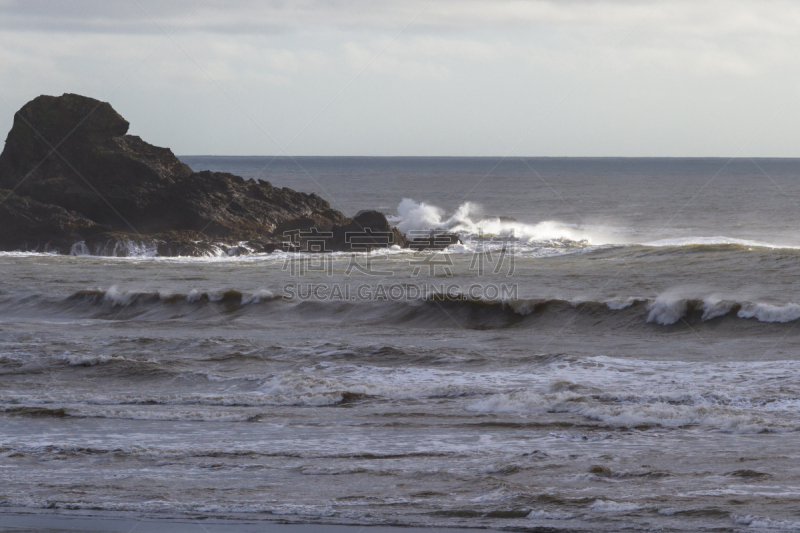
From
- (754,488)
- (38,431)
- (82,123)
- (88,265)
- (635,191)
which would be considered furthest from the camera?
(635,191)

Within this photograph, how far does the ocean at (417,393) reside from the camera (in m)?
6.39

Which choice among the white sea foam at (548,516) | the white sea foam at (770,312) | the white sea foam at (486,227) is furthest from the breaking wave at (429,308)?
the white sea foam at (486,227)

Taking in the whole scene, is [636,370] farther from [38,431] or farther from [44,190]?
[44,190]

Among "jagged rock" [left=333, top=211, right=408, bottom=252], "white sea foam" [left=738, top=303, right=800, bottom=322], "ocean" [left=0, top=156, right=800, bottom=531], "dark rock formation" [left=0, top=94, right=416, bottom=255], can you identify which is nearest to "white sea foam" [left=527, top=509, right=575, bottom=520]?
"ocean" [left=0, top=156, right=800, bottom=531]

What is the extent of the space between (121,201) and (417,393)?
25.3 meters

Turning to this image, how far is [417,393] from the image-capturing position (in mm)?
10281

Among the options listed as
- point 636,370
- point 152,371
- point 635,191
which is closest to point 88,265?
point 152,371

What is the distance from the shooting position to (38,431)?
8.55 m

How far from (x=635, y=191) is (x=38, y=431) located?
275ft

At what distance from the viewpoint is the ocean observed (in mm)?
6391

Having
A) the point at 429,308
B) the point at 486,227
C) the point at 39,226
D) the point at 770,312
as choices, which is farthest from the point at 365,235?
the point at 770,312

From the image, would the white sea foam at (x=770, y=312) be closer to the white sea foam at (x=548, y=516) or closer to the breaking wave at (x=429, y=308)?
the breaking wave at (x=429, y=308)

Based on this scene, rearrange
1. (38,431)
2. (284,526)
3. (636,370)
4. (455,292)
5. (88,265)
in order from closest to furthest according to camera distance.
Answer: (284,526)
(38,431)
(636,370)
(455,292)
(88,265)

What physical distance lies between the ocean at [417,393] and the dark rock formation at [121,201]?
5697mm
